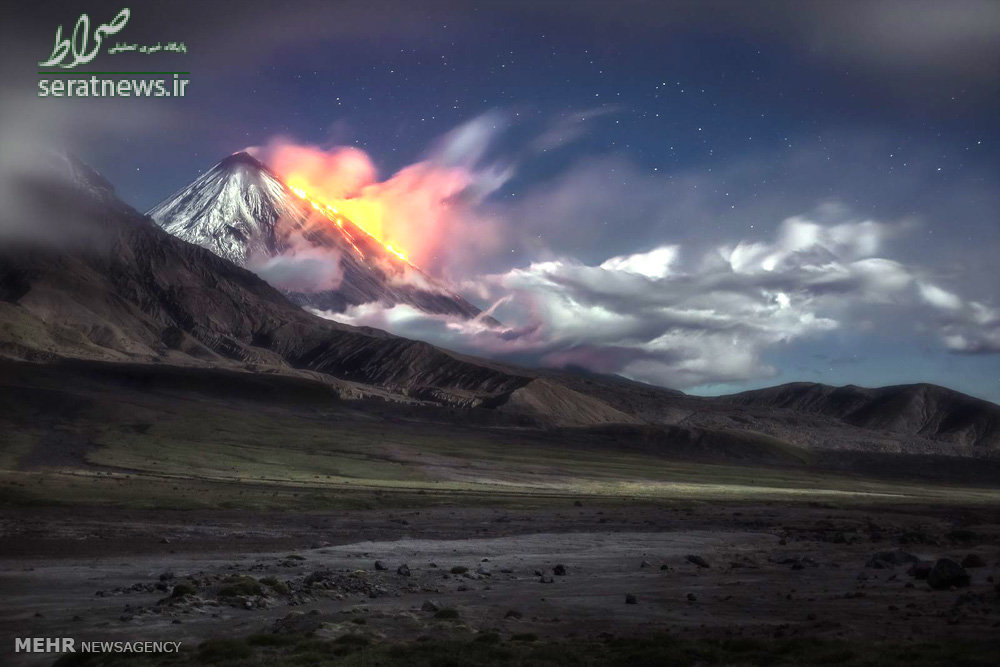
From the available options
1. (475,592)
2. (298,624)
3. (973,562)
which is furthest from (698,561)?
(298,624)

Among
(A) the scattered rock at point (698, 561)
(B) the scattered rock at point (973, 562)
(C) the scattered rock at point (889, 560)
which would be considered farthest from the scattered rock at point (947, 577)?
(A) the scattered rock at point (698, 561)

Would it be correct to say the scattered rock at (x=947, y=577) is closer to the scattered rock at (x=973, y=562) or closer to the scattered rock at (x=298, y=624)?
the scattered rock at (x=973, y=562)

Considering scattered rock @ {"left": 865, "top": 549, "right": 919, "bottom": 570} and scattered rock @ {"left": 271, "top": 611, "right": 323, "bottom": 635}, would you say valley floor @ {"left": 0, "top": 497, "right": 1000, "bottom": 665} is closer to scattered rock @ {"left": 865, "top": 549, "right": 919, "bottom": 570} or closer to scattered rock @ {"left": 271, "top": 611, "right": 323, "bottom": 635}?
scattered rock @ {"left": 271, "top": 611, "right": 323, "bottom": 635}

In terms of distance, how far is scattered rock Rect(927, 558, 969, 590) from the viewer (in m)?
31.7

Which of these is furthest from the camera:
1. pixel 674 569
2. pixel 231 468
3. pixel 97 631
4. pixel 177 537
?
pixel 231 468

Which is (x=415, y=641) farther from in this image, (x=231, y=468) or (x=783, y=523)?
(x=231, y=468)

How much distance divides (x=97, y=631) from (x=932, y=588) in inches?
1210

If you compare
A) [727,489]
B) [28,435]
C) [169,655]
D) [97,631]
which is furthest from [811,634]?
[28,435]

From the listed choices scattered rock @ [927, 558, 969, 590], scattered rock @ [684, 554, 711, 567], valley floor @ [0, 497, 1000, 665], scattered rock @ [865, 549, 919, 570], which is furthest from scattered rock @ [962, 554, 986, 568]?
scattered rock @ [684, 554, 711, 567]

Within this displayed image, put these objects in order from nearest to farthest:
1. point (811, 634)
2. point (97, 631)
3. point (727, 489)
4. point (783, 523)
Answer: point (811, 634) → point (97, 631) → point (783, 523) → point (727, 489)

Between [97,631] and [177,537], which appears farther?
[177,537]

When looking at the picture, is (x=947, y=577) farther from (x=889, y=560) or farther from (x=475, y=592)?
(x=475, y=592)

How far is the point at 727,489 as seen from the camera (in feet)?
448

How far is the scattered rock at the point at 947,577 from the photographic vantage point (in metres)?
31.7
